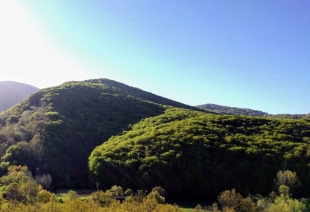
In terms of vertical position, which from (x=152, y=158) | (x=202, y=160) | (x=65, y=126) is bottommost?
(x=152, y=158)

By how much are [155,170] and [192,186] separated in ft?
20.3

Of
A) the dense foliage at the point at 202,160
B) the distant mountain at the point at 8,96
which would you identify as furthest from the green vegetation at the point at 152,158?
the distant mountain at the point at 8,96

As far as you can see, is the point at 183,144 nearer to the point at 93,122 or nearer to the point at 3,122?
the point at 93,122

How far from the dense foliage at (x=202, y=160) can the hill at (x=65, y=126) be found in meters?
6.01

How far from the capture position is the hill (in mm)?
55156

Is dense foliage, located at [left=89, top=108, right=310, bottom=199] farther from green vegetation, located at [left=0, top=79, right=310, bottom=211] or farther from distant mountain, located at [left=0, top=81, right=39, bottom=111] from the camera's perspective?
distant mountain, located at [left=0, top=81, right=39, bottom=111]

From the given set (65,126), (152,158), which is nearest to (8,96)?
(65,126)

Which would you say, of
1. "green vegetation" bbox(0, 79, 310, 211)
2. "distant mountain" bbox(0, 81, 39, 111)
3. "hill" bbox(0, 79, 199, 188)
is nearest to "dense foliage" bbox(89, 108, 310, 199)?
"green vegetation" bbox(0, 79, 310, 211)

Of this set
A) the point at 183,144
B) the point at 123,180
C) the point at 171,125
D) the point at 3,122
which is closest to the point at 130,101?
Answer: the point at 171,125

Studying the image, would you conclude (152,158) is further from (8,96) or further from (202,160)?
(8,96)

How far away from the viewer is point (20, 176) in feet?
144

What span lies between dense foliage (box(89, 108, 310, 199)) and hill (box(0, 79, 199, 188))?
6.01m

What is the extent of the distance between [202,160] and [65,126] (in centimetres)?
3214

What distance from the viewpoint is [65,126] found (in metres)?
67.4
